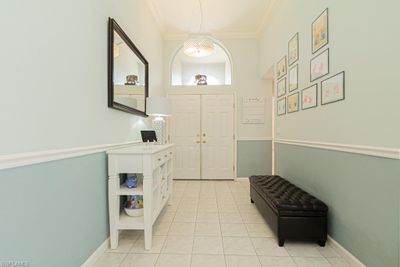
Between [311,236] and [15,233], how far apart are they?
7.35 feet

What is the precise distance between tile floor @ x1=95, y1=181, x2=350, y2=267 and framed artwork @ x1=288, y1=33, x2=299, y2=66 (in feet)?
7.09

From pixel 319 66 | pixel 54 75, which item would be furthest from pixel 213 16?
pixel 54 75

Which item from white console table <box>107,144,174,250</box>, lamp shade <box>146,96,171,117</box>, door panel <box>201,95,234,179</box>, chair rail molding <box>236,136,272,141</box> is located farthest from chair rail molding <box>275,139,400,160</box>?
door panel <box>201,95,234,179</box>

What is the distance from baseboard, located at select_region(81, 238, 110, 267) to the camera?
1710mm

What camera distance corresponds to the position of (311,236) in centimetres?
203

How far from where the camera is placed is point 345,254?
1.83 metres

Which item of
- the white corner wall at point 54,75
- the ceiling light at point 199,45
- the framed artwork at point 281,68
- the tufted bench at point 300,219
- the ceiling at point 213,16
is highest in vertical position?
the ceiling at point 213,16

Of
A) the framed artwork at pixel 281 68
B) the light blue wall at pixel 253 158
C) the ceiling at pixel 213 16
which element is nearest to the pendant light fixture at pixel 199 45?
the ceiling at pixel 213 16

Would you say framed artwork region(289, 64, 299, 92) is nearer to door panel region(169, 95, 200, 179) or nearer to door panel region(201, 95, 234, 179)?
door panel region(201, 95, 234, 179)

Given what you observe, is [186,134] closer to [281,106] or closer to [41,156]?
[281,106]

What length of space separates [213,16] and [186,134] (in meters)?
2.49

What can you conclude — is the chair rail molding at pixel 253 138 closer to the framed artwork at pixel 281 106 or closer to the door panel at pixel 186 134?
the door panel at pixel 186 134

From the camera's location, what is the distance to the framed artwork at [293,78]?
2862mm

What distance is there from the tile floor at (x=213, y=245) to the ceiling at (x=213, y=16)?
3.37 meters
